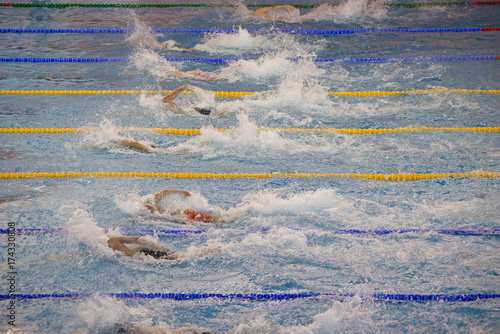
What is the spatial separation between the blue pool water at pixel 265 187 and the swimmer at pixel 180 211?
6cm

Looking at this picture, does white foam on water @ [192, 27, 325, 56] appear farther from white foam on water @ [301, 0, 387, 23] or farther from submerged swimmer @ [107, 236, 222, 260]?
submerged swimmer @ [107, 236, 222, 260]

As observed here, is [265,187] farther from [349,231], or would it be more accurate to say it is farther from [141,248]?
[141,248]

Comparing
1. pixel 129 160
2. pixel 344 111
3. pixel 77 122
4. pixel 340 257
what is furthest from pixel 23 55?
pixel 340 257

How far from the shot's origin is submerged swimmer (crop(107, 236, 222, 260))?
2543 millimetres

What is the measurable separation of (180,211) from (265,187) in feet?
2.07

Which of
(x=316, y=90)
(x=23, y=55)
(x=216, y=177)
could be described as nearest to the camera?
(x=216, y=177)

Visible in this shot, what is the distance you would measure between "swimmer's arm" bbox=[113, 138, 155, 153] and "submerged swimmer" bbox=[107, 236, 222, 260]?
115 cm

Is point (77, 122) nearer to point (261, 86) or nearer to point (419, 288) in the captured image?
point (261, 86)

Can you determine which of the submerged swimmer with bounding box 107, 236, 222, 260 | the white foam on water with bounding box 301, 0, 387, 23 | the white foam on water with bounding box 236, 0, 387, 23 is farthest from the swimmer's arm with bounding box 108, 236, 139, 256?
the white foam on water with bounding box 301, 0, 387, 23

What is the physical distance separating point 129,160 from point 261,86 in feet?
5.66

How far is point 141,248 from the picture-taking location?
8.39 ft

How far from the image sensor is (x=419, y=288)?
2.34 metres

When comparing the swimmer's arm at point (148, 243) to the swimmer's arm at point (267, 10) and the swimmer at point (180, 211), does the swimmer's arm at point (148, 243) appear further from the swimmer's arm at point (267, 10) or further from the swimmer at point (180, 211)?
the swimmer's arm at point (267, 10)

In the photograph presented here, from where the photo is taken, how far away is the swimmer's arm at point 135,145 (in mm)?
3598
